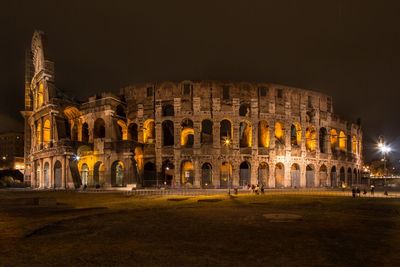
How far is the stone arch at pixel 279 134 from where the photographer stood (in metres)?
47.9

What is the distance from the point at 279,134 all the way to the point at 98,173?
25000 millimetres

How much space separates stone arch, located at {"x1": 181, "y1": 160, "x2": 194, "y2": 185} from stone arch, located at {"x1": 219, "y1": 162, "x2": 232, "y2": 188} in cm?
395

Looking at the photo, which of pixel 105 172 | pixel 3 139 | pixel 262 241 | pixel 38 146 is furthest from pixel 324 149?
pixel 3 139

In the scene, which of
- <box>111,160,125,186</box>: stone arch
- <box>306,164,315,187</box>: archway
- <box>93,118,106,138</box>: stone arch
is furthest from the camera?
<box>306,164,315,187</box>: archway

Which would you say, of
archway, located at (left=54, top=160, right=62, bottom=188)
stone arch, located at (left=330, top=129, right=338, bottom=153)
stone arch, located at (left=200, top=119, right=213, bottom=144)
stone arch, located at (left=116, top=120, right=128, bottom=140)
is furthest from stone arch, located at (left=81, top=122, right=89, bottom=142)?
stone arch, located at (left=330, top=129, right=338, bottom=153)

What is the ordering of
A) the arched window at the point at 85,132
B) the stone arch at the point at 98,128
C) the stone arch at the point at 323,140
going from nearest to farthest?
the stone arch at the point at 98,128
the arched window at the point at 85,132
the stone arch at the point at 323,140

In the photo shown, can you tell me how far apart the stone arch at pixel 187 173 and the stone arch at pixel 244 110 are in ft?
31.1

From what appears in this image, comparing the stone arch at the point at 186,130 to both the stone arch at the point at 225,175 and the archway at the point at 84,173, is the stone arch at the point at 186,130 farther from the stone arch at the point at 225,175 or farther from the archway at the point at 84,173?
the archway at the point at 84,173

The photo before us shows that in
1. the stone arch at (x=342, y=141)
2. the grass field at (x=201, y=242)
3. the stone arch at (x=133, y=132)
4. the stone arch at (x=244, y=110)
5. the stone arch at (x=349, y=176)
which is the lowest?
the stone arch at (x=349, y=176)

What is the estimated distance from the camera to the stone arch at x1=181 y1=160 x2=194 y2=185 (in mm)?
47188

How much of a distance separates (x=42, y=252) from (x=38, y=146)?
4661 cm

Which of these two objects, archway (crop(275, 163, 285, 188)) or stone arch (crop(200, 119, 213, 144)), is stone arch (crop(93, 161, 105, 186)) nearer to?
stone arch (crop(200, 119, 213, 144))

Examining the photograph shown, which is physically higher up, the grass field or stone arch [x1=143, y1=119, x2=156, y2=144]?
stone arch [x1=143, y1=119, x2=156, y2=144]

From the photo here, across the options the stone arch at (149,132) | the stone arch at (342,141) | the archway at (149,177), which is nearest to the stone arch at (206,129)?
the stone arch at (149,132)
